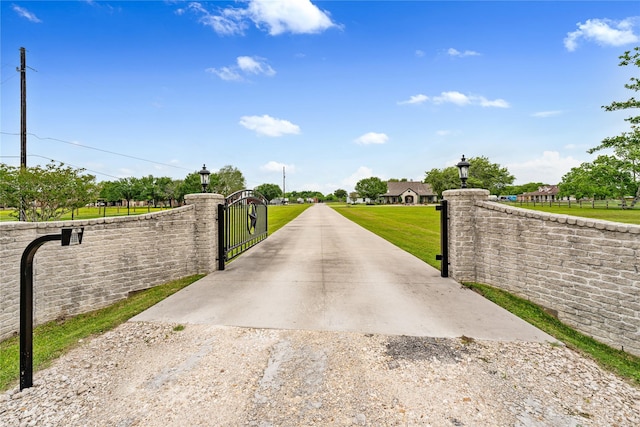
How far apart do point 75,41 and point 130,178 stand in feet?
204

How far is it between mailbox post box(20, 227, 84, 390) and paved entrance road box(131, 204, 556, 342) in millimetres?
1598

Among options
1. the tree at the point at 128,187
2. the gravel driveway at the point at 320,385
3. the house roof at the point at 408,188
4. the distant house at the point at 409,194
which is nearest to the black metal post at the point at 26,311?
the gravel driveway at the point at 320,385

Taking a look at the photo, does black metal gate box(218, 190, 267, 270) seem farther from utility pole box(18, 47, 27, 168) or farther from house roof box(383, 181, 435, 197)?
house roof box(383, 181, 435, 197)

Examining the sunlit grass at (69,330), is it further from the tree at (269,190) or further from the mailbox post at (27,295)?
the tree at (269,190)

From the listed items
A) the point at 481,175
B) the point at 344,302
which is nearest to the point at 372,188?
the point at 481,175

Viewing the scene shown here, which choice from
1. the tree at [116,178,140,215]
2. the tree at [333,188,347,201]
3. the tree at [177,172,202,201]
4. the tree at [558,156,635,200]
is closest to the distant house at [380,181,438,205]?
the tree at [558,156,635,200]

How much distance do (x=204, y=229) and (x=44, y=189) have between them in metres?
11.5

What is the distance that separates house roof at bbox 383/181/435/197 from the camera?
7737cm

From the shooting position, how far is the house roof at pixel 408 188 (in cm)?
7737

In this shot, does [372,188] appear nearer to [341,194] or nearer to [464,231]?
[341,194]

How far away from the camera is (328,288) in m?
5.79

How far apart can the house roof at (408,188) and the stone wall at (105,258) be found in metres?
77.0

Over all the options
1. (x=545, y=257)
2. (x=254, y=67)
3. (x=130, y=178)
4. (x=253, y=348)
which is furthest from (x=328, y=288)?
(x=130, y=178)

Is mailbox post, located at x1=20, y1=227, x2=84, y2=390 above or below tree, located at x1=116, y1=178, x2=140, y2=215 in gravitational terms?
below
